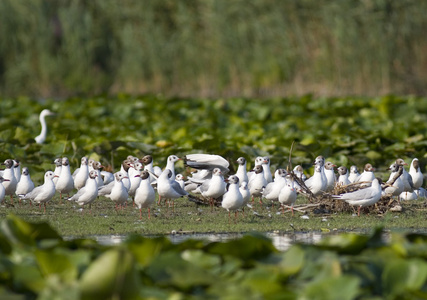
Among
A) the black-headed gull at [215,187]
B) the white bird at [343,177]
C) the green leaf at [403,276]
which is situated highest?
the green leaf at [403,276]

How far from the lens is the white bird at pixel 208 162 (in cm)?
988

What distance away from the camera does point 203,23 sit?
22219 millimetres

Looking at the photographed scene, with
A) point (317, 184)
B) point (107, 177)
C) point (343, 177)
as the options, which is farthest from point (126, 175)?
point (343, 177)

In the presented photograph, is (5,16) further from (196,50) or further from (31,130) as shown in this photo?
(31,130)

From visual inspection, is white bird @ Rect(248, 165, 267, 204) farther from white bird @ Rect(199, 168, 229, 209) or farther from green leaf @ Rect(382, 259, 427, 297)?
green leaf @ Rect(382, 259, 427, 297)

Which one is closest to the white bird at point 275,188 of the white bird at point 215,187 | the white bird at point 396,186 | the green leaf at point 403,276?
the white bird at point 215,187

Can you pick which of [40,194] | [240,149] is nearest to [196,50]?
[240,149]

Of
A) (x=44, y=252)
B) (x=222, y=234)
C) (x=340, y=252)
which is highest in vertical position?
(x=44, y=252)

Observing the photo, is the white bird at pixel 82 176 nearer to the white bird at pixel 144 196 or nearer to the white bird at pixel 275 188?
the white bird at pixel 144 196

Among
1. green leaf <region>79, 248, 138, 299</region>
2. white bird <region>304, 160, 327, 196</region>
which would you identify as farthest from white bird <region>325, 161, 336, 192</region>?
green leaf <region>79, 248, 138, 299</region>

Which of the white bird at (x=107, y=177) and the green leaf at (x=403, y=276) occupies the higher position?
the green leaf at (x=403, y=276)

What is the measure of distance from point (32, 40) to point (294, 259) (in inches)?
758

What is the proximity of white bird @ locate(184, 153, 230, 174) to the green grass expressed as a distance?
0.55m

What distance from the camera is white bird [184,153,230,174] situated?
988 centimetres
